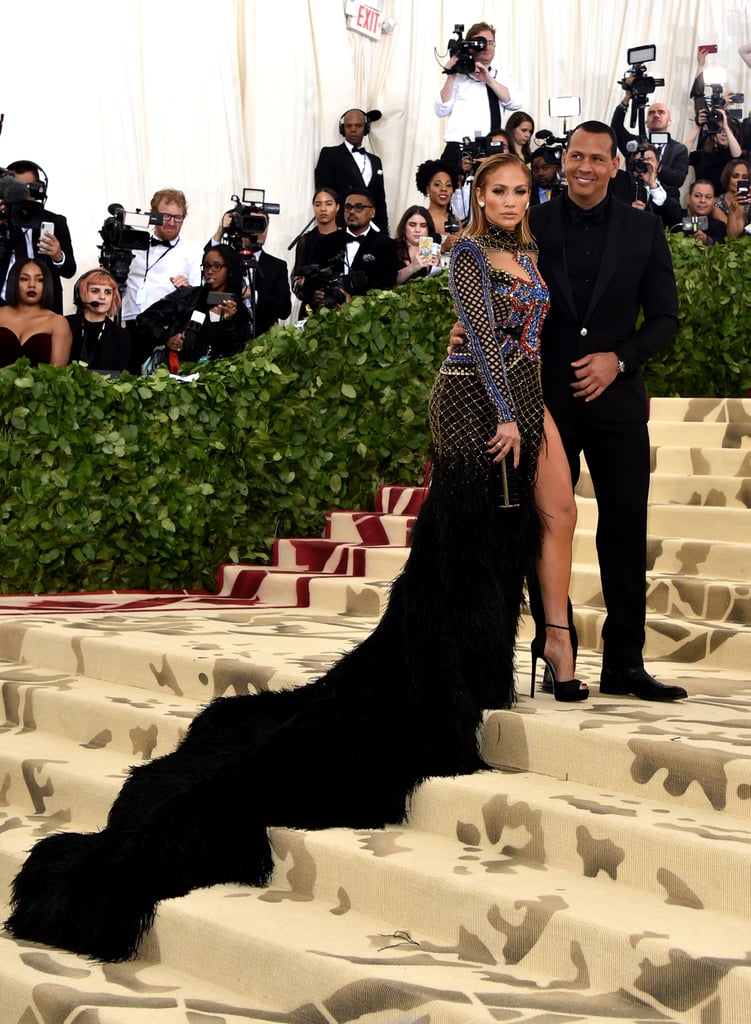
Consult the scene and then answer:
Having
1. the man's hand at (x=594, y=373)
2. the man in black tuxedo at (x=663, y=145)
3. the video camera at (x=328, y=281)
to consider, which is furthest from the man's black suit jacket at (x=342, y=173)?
the man's hand at (x=594, y=373)

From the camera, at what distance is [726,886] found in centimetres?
286

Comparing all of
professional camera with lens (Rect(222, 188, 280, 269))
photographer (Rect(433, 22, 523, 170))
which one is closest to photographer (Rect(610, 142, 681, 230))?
photographer (Rect(433, 22, 523, 170))

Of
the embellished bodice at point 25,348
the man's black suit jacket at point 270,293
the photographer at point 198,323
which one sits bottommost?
the embellished bodice at point 25,348

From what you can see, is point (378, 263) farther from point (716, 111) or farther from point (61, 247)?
point (716, 111)

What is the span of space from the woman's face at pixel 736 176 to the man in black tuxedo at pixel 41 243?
13.8 ft

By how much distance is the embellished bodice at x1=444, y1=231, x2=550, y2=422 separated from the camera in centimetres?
356

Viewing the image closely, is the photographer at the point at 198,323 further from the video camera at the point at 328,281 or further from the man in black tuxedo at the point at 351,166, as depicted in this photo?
the man in black tuxedo at the point at 351,166

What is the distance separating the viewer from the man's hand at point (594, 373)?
147 inches

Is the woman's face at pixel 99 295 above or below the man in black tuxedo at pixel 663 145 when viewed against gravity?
below

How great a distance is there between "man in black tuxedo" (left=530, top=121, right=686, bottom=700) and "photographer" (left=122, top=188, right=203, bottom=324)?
4144mm

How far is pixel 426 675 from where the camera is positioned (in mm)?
3504

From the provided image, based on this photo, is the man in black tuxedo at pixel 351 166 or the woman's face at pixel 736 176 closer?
the woman's face at pixel 736 176

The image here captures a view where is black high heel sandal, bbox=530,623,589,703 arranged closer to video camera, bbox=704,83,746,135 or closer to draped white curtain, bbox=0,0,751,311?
draped white curtain, bbox=0,0,751,311

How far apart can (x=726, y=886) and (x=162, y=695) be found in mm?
2220
